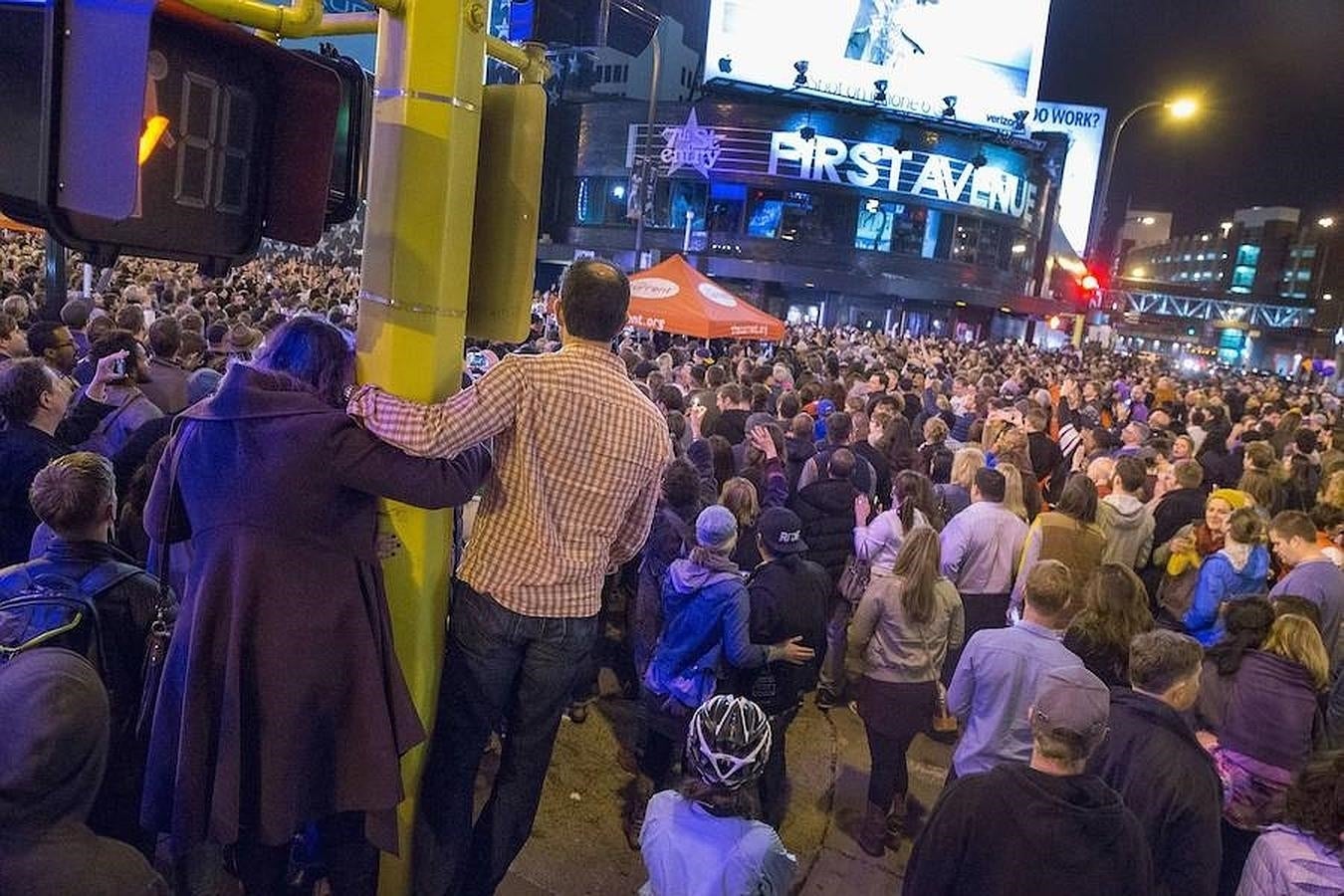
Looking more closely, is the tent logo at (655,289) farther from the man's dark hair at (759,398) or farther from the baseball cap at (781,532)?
the baseball cap at (781,532)

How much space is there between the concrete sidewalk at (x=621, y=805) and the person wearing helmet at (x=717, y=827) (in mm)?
1537

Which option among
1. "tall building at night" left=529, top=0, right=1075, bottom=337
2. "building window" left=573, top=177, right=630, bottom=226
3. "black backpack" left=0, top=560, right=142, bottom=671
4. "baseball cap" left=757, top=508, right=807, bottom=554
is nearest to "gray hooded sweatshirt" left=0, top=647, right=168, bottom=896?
"black backpack" left=0, top=560, right=142, bottom=671

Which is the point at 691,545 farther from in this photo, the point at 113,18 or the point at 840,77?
the point at 840,77

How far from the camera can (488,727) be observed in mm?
3123

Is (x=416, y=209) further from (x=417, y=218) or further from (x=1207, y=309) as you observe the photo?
(x=1207, y=309)

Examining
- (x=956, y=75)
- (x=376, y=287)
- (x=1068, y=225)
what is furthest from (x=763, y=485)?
(x=1068, y=225)

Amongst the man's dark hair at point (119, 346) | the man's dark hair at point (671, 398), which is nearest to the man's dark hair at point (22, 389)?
the man's dark hair at point (119, 346)

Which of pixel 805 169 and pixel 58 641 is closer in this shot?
pixel 58 641

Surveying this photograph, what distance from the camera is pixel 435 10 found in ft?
8.87

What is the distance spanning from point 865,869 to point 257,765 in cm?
332

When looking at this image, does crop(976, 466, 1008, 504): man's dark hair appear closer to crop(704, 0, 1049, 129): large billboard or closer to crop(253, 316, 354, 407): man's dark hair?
crop(253, 316, 354, 407): man's dark hair

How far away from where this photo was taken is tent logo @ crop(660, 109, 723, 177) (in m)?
37.1

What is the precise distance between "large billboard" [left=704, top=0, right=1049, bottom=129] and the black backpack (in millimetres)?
38608

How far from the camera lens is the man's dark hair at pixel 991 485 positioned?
611 cm
